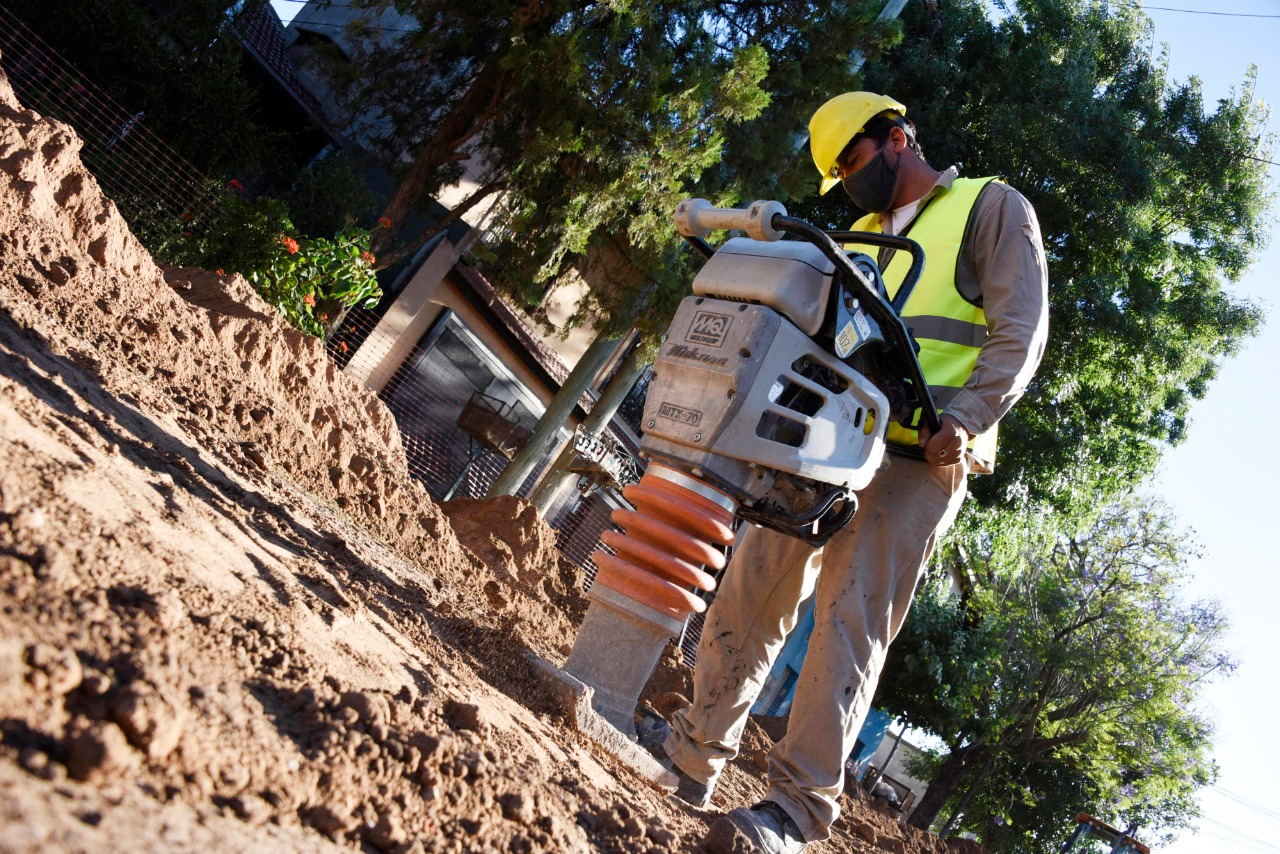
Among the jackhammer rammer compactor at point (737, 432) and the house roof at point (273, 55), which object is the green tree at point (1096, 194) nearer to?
the house roof at point (273, 55)

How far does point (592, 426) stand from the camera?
39.0 ft

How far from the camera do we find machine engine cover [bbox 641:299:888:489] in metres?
3.17

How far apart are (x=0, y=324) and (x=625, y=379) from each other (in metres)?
9.07

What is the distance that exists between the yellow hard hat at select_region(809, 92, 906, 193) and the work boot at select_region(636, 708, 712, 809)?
90.9 inches

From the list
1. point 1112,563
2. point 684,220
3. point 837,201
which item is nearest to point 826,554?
point 684,220

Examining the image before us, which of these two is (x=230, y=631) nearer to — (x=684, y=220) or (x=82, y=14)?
(x=684, y=220)

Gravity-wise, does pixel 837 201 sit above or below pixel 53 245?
above

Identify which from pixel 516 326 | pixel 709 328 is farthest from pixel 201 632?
pixel 516 326

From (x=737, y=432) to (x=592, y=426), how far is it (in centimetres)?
872

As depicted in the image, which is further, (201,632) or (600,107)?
(600,107)

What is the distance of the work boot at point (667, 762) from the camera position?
Answer: 3.70 meters

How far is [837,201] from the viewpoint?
14.8m

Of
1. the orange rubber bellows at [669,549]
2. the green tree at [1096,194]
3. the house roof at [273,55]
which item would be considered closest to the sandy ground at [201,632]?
the orange rubber bellows at [669,549]

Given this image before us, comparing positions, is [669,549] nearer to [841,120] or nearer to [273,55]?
[841,120]
